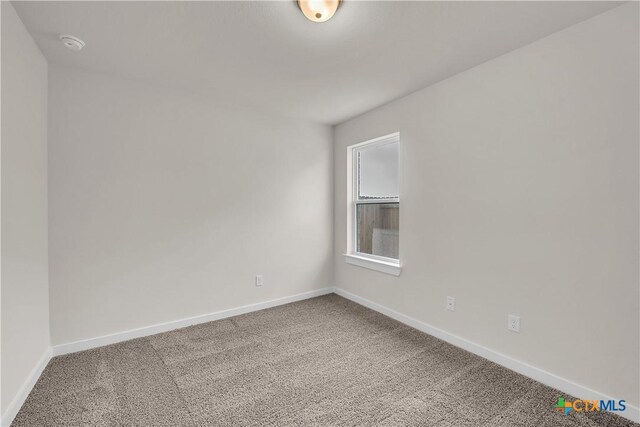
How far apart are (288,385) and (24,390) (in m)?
1.60

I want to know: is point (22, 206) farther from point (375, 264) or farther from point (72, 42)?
point (375, 264)

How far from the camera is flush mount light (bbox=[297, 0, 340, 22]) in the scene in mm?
1570

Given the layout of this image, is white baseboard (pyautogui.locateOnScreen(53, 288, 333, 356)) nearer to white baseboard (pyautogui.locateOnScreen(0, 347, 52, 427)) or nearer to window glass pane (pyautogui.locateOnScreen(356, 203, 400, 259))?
white baseboard (pyautogui.locateOnScreen(0, 347, 52, 427))

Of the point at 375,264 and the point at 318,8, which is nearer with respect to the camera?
the point at 318,8

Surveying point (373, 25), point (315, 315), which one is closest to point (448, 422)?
point (315, 315)

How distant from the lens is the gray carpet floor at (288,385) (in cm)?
164

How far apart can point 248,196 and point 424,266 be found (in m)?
1.98

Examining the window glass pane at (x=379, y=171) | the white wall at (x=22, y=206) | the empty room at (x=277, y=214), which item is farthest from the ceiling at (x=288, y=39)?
the window glass pane at (x=379, y=171)

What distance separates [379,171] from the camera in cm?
348

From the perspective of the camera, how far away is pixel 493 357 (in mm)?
2203

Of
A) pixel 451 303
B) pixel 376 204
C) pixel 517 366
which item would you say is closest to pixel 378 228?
pixel 376 204

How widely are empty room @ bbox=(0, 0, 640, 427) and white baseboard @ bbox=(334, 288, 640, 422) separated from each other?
0.01 meters

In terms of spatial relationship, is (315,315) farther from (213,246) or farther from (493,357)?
(493,357)

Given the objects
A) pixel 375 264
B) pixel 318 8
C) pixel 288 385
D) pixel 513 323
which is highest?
pixel 318 8
